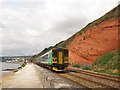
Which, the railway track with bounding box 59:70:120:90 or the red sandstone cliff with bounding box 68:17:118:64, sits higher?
the red sandstone cliff with bounding box 68:17:118:64

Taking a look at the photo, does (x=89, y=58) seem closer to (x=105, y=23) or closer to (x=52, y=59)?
(x=105, y=23)

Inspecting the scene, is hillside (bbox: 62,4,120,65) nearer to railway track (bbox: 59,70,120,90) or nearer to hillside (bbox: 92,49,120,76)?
hillside (bbox: 92,49,120,76)

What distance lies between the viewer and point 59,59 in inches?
1292

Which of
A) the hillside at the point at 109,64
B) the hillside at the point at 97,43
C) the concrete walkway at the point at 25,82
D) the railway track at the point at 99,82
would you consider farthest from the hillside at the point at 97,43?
the railway track at the point at 99,82

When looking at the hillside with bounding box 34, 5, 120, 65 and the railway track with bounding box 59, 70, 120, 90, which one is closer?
the railway track with bounding box 59, 70, 120, 90

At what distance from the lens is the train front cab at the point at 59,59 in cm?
3259

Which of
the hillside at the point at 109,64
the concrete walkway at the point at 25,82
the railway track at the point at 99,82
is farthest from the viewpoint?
the hillside at the point at 109,64

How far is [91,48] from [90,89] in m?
39.7

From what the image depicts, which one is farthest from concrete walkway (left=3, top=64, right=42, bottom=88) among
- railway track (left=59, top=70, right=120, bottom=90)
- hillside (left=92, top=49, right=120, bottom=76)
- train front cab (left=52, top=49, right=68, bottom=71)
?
hillside (left=92, top=49, right=120, bottom=76)

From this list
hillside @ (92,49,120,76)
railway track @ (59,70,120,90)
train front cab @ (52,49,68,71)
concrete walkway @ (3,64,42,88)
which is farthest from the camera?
train front cab @ (52,49,68,71)

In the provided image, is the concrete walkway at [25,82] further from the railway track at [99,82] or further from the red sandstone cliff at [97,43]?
the red sandstone cliff at [97,43]

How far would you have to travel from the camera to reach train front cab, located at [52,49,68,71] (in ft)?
107

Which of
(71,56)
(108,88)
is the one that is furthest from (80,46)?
(108,88)

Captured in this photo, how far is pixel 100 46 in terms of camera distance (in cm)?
5194
